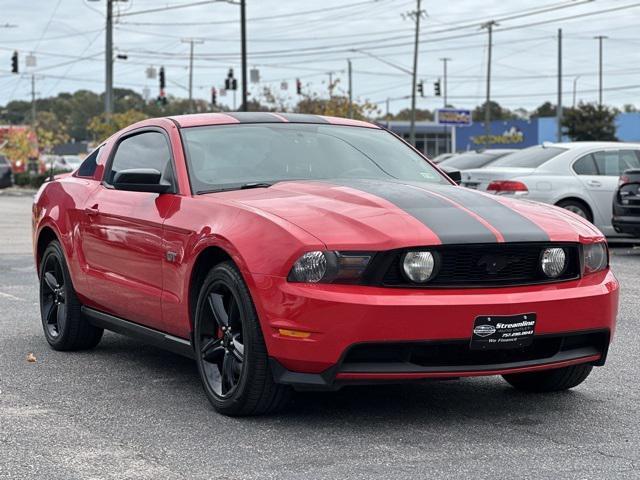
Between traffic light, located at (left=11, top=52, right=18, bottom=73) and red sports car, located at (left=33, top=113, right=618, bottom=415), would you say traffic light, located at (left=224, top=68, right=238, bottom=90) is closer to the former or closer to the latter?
traffic light, located at (left=11, top=52, right=18, bottom=73)

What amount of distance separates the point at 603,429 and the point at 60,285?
3.92 meters

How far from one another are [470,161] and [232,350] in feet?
57.0

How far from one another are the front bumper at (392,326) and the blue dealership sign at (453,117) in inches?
3062

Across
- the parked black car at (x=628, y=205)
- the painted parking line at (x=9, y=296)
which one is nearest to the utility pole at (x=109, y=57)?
the parked black car at (x=628, y=205)

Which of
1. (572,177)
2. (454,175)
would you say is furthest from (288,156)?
(572,177)

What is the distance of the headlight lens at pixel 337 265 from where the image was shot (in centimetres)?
505

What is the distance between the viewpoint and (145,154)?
7047mm

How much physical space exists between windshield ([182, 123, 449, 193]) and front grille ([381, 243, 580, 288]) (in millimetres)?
1410

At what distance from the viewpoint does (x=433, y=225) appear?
17.1ft

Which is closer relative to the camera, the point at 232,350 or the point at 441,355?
the point at 441,355

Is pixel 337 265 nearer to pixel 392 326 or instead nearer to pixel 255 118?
pixel 392 326

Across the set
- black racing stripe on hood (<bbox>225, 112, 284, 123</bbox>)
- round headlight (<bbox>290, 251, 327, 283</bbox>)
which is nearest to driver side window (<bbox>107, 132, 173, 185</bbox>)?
black racing stripe on hood (<bbox>225, 112, 284, 123</bbox>)

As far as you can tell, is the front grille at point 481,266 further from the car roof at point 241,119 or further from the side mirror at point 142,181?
the car roof at point 241,119

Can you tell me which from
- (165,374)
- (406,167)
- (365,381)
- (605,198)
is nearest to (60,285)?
(165,374)
